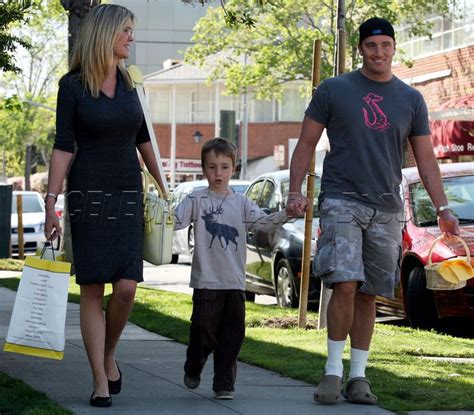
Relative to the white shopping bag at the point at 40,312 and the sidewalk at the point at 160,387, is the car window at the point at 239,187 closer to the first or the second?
the sidewalk at the point at 160,387

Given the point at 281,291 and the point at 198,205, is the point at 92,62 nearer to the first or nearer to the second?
the point at 198,205

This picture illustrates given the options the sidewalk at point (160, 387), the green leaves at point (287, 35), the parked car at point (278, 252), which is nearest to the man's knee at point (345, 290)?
the sidewalk at point (160, 387)

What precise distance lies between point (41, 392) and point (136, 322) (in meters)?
4.69

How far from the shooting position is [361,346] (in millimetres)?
7051

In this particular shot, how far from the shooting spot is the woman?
6.66 meters

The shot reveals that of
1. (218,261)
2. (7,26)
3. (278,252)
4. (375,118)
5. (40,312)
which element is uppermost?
(7,26)

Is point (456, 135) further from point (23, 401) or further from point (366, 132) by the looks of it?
point (23, 401)

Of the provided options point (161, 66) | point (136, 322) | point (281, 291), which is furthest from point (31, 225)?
point (161, 66)

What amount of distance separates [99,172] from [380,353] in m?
3.40

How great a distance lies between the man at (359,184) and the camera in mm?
6867

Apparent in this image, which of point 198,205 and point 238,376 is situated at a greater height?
point 198,205

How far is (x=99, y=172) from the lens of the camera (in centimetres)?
669

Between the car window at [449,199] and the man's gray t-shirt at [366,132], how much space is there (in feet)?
18.1

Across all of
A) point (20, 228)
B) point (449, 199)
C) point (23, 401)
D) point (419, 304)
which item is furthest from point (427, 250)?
point (20, 228)
